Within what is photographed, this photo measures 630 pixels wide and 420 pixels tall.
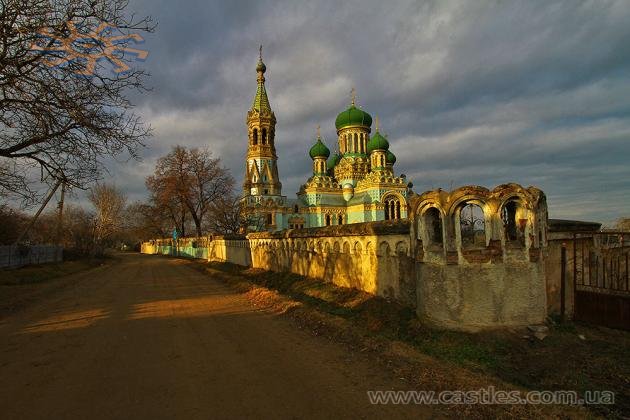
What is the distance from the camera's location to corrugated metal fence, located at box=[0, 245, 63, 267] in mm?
22594

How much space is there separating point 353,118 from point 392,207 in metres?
15.3

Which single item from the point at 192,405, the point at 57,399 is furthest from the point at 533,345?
the point at 57,399

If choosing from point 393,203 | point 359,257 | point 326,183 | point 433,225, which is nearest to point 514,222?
point 433,225

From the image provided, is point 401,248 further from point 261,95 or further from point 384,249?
point 261,95

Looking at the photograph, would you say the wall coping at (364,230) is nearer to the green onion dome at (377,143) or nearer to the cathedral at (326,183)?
the cathedral at (326,183)

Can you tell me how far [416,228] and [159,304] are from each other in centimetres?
790

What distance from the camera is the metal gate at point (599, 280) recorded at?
699cm

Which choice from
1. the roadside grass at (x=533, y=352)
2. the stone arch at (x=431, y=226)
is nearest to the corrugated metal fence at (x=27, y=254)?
the roadside grass at (x=533, y=352)

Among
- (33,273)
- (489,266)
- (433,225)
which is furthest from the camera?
(33,273)

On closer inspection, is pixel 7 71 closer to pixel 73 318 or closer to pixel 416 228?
pixel 73 318

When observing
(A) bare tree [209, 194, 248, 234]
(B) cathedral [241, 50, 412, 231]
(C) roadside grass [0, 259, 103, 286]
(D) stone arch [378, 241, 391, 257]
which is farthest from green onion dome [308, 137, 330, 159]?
(D) stone arch [378, 241, 391, 257]

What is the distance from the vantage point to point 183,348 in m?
6.52

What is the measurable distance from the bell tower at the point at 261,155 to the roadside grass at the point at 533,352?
43.3 metres

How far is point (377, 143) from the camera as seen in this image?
5369 cm
